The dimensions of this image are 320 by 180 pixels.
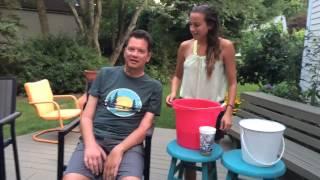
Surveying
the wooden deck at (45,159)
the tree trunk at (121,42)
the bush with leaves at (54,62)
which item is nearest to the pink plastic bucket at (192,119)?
the wooden deck at (45,159)

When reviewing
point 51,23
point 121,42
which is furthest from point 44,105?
point 51,23

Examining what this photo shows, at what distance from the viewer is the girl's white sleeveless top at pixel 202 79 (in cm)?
279

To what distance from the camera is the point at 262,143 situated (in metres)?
2.37

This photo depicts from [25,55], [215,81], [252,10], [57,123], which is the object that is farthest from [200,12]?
[252,10]

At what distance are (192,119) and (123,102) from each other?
561mm

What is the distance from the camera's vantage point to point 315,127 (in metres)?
3.57

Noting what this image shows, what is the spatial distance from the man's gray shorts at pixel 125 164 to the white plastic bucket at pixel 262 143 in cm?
69

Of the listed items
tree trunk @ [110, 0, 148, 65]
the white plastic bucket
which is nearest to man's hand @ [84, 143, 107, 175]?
the white plastic bucket

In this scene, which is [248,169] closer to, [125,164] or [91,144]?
[125,164]

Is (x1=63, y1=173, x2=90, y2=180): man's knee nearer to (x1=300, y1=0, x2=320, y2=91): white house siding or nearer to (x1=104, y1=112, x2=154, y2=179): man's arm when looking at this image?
(x1=104, y1=112, x2=154, y2=179): man's arm

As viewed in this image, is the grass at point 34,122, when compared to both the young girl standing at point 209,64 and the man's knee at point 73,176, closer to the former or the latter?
the man's knee at point 73,176

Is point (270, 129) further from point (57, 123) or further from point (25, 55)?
point (25, 55)

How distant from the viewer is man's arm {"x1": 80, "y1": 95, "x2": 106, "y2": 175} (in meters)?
2.55

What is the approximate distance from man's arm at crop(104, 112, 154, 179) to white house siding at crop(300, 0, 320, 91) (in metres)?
3.21
